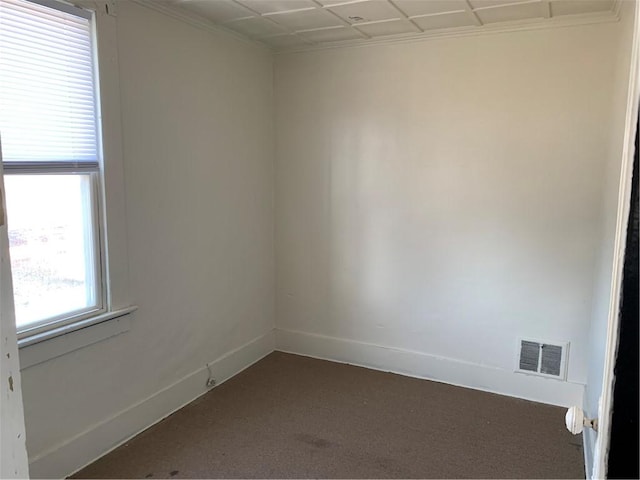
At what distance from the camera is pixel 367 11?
8.86ft

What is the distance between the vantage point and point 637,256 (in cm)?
88

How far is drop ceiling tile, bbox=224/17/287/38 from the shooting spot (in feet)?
9.52

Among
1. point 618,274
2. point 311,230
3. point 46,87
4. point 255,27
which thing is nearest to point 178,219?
point 46,87

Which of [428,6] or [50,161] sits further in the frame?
[428,6]

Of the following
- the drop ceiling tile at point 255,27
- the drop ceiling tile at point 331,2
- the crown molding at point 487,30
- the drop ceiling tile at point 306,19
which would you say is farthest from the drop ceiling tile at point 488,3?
the drop ceiling tile at point 255,27

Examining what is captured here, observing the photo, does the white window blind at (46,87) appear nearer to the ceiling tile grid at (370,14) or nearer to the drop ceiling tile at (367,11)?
the ceiling tile grid at (370,14)

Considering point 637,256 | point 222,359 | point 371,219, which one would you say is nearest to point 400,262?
point 371,219

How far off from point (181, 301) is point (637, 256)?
2.47 m

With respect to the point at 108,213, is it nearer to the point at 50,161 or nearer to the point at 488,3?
the point at 50,161

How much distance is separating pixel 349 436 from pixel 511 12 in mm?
2420

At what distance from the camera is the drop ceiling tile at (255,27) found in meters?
2.90

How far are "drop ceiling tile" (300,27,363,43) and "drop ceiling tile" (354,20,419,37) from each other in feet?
0.27

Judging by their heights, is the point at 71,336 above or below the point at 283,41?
below

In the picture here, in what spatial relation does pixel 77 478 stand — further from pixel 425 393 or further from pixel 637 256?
pixel 637 256
